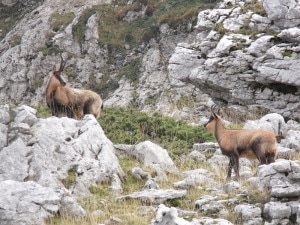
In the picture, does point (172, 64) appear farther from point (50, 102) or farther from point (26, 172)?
point (26, 172)

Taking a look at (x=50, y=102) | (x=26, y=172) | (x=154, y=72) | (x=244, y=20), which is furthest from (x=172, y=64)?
(x=154, y=72)

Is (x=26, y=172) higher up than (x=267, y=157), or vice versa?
(x=26, y=172)

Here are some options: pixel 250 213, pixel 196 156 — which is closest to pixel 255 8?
pixel 196 156

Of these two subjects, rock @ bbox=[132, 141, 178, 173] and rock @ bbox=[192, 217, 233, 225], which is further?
rock @ bbox=[132, 141, 178, 173]

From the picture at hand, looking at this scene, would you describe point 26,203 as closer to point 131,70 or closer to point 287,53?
point 287,53

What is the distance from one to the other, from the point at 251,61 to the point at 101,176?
9679 millimetres

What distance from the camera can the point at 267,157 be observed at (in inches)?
444

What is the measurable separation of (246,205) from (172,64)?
13.2 meters

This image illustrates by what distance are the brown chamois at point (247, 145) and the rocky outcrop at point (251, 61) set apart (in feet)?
19.1

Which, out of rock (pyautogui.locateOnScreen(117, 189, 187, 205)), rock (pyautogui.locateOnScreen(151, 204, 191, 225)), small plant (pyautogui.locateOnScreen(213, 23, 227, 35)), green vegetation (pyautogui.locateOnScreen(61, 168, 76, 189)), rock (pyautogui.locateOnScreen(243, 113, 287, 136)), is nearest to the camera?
rock (pyautogui.locateOnScreen(151, 204, 191, 225))

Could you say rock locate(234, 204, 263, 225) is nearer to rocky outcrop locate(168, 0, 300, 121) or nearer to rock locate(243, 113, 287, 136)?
rock locate(243, 113, 287, 136)

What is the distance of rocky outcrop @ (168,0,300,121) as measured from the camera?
18.3 m

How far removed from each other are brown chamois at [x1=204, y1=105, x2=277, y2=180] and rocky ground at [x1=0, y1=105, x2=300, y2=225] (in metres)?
0.32

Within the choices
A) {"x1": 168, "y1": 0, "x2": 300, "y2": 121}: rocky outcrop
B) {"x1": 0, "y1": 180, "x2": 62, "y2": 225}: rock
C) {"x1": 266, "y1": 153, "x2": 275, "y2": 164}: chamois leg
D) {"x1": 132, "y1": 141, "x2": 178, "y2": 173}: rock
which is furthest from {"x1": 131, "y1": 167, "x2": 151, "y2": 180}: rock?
{"x1": 168, "y1": 0, "x2": 300, "y2": 121}: rocky outcrop
